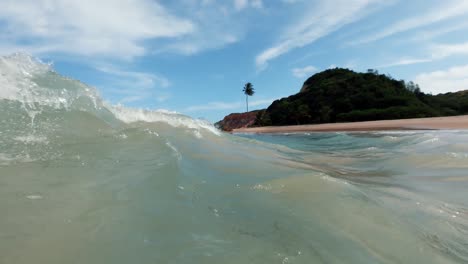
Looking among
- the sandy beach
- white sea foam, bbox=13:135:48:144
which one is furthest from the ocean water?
the sandy beach

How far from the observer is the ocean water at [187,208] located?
81.8 inches

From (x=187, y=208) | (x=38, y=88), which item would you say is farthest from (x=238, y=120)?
(x=187, y=208)

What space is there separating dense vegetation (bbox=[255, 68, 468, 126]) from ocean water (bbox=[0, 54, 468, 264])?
4399cm

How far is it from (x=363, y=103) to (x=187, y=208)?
177ft

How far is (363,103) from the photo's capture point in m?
52.2

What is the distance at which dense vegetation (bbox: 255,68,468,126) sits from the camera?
46.2 meters

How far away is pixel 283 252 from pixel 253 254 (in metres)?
0.20

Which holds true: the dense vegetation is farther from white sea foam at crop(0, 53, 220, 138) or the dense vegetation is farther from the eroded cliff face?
white sea foam at crop(0, 53, 220, 138)

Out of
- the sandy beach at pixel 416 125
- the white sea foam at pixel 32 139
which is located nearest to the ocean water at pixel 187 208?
the white sea foam at pixel 32 139

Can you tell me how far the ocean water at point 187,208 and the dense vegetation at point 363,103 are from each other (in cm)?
4399

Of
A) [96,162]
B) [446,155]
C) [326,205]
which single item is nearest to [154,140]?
[96,162]

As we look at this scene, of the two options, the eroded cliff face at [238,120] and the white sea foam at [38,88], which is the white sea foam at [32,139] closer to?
the white sea foam at [38,88]

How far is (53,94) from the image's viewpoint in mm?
6641

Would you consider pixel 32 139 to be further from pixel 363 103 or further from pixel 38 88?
pixel 363 103
